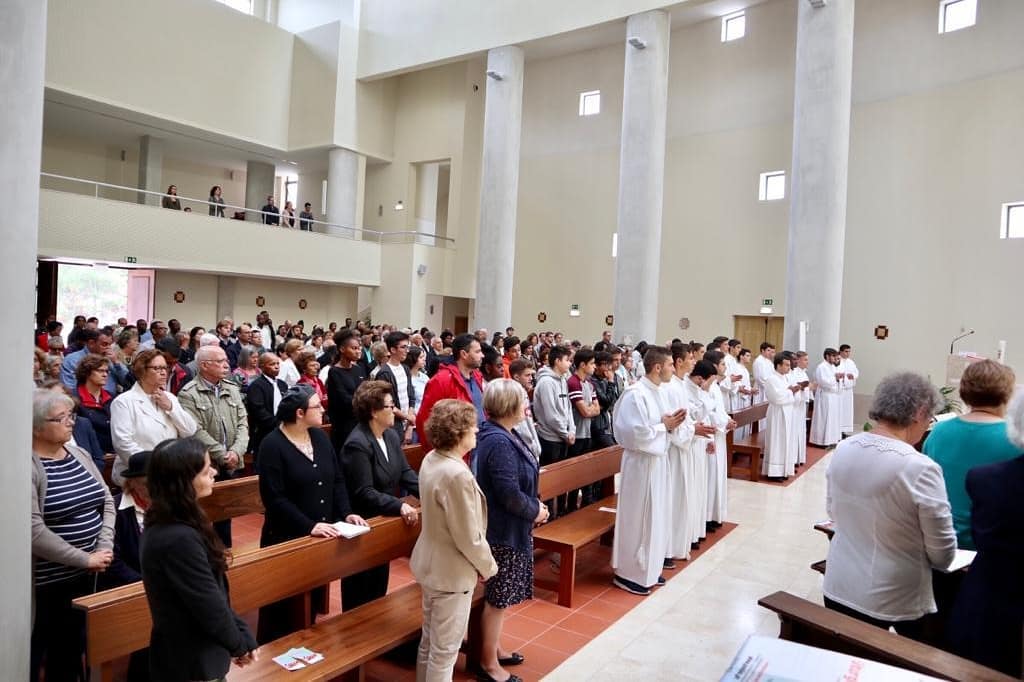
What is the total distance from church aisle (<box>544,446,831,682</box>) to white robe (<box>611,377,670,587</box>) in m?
0.28

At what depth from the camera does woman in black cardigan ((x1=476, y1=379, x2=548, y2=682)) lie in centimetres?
362

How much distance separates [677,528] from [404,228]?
17.1 m

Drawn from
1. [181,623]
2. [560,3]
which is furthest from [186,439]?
[560,3]

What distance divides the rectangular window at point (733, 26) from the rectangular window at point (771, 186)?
342cm

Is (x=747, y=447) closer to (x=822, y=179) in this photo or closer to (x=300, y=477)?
(x=822, y=179)

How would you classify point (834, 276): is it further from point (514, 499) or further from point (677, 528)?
point (514, 499)

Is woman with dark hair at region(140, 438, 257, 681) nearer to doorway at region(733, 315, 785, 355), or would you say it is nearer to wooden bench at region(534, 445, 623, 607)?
wooden bench at region(534, 445, 623, 607)

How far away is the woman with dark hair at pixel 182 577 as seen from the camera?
7.56 ft

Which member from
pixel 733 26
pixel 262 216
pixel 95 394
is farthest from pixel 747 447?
pixel 262 216

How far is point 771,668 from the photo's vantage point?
1.66 m

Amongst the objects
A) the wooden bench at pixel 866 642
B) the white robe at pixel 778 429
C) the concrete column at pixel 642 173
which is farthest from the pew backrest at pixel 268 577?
the concrete column at pixel 642 173

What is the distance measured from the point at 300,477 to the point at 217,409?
1.67 metres

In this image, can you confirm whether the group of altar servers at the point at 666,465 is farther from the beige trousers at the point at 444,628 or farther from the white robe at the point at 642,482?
the beige trousers at the point at 444,628

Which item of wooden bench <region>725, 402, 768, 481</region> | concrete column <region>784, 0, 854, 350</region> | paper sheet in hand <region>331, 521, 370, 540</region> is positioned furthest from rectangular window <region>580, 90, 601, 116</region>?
paper sheet in hand <region>331, 521, 370, 540</region>
